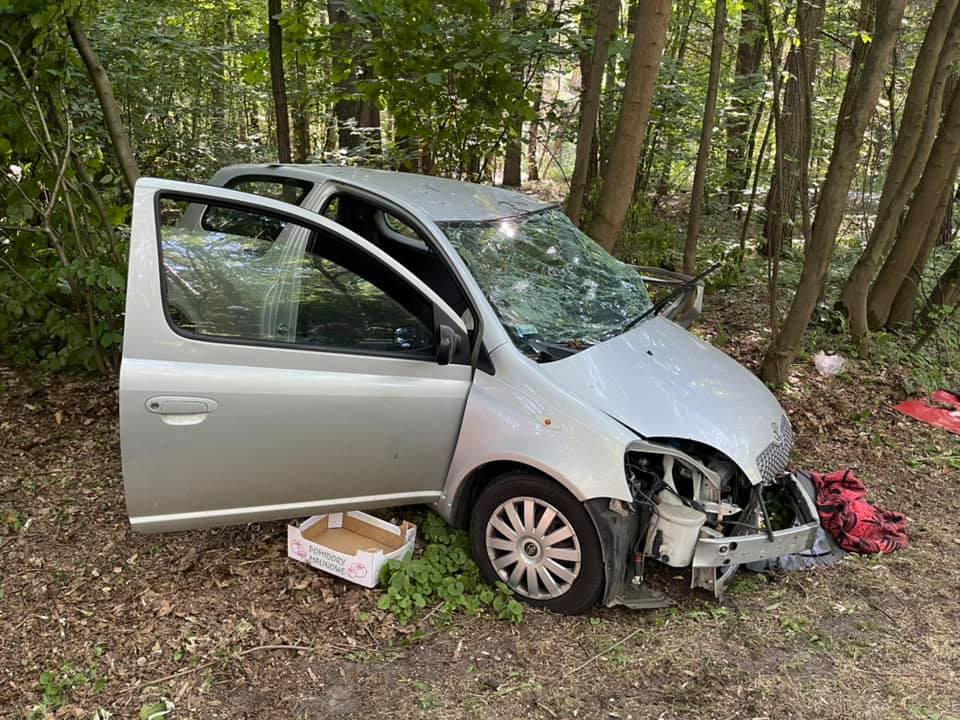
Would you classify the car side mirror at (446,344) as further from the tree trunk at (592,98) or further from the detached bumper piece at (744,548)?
the tree trunk at (592,98)

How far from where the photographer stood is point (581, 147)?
647cm

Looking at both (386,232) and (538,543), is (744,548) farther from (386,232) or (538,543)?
(386,232)

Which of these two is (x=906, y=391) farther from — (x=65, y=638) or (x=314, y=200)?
(x=65, y=638)

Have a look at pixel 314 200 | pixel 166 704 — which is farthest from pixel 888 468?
pixel 166 704

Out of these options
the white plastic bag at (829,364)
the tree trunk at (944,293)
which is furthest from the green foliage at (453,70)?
the tree trunk at (944,293)

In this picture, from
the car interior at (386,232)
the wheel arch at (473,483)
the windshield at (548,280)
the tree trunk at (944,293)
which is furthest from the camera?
the tree trunk at (944,293)

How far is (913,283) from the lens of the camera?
22.7 feet

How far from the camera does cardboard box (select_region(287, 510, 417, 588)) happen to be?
3344 millimetres

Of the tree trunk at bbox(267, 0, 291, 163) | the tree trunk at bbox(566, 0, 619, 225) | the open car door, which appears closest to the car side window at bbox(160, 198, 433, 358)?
the open car door

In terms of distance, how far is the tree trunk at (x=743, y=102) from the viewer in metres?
9.09

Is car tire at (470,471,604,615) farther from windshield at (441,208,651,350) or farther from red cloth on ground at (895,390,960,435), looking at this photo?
red cloth on ground at (895,390,960,435)

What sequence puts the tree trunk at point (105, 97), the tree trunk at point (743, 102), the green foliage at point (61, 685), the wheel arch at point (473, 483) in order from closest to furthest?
1. the green foliage at point (61, 685)
2. the wheel arch at point (473, 483)
3. the tree trunk at point (105, 97)
4. the tree trunk at point (743, 102)

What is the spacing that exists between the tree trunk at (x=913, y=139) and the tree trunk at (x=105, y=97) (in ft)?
20.4

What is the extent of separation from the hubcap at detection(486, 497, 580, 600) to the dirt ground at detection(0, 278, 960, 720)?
0.17 metres
